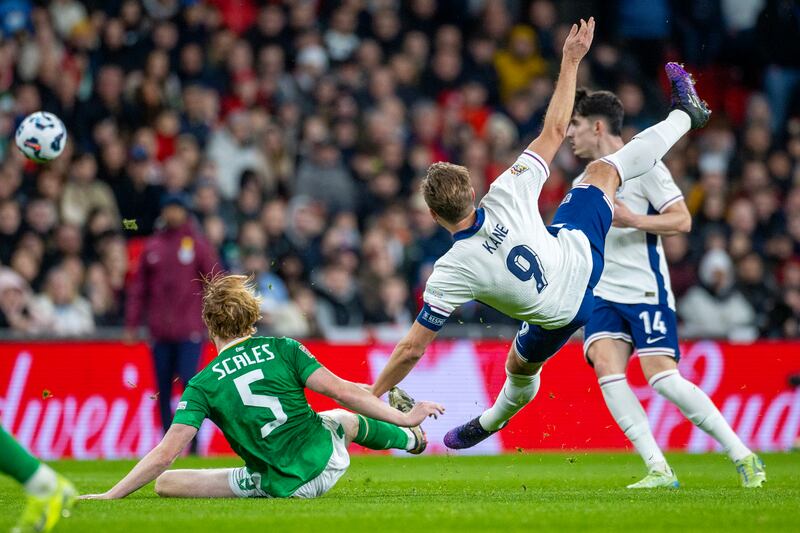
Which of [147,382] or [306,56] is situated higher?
[306,56]

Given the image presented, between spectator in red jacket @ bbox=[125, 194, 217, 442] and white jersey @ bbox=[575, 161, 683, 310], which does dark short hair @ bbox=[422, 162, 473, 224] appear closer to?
white jersey @ bbox=[575, 161, 683, 310]

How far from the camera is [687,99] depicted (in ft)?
29.2

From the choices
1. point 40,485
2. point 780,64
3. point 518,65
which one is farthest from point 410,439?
point 780,64

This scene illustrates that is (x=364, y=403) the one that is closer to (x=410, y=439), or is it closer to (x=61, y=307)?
(x=410, y=439)

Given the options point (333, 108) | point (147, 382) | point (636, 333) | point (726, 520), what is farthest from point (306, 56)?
point (726, 520)

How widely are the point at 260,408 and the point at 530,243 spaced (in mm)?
1866

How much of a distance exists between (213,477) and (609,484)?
3.02m

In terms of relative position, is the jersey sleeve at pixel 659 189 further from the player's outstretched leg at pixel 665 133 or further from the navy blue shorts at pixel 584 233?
the navy blue shorts at pixel 584 233

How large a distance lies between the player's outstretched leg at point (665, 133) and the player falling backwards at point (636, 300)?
0.62 ft

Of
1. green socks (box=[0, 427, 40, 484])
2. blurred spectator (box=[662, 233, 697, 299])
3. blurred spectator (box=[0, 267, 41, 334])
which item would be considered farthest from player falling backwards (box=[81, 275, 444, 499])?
blurred spectator (box=[662, 233, 697, 299])

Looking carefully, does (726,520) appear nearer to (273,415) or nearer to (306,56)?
(273,415)

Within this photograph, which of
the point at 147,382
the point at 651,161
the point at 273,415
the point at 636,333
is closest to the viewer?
the point at 273,415

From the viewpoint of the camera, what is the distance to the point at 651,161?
8.42 metres

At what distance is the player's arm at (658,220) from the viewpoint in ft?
28.9
